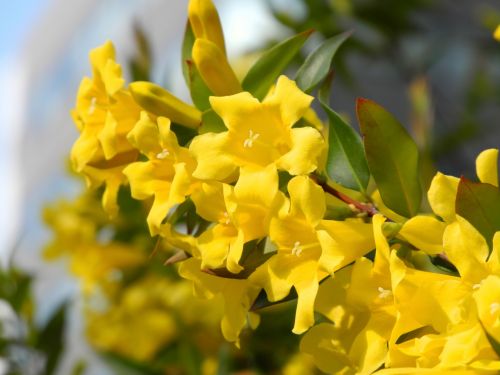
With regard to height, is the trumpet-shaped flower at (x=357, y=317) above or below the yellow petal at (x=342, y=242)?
below

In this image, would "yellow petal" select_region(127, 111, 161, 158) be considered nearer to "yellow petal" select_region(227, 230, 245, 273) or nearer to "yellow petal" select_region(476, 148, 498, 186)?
"yellow petal" select_region(227, 230, 245, 273)

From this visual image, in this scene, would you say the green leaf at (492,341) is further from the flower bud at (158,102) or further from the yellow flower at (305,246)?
the flower bud at (158,102)

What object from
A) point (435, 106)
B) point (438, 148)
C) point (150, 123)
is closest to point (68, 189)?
point (435, 106)

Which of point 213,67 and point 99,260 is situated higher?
point 213,67

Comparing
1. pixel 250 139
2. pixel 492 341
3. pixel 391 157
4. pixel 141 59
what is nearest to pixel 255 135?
pixel 250 139

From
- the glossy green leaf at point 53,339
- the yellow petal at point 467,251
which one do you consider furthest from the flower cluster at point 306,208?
the glossy green leaf at point 53,339

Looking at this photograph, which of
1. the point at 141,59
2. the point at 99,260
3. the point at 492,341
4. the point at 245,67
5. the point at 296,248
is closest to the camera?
the point at 492,341

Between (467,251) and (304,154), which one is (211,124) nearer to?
(304,154)
